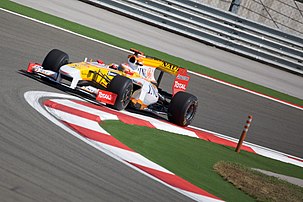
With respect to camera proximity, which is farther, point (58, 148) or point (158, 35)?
point (158, 35)

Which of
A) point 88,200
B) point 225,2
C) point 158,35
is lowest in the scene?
point 88,200

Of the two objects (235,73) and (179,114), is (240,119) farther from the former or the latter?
(235,73)

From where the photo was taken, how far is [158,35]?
2030 cm

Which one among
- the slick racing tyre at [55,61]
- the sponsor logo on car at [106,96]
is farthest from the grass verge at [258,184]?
the slick racing tyre at [55,61]

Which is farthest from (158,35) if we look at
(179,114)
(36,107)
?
(36,107)

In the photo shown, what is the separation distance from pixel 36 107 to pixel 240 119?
6.03m

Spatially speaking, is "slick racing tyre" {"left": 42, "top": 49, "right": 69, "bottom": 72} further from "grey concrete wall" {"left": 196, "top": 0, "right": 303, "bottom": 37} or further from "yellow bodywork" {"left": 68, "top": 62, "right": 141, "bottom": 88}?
"grey concrete wall" {"left": 196, "top": 0, "right": 303, "bottom": 37}

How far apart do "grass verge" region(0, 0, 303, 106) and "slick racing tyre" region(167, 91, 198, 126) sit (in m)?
5.90

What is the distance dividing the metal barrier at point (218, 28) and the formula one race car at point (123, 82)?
30.0 ft

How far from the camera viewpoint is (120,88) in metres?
10.6

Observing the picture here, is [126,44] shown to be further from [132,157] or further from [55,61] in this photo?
[132,157]

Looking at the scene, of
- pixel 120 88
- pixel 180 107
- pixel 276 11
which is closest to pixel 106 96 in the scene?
pixel 120 88

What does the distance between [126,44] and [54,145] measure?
10.2 m

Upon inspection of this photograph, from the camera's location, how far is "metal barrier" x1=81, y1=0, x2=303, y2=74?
69.4 ft
